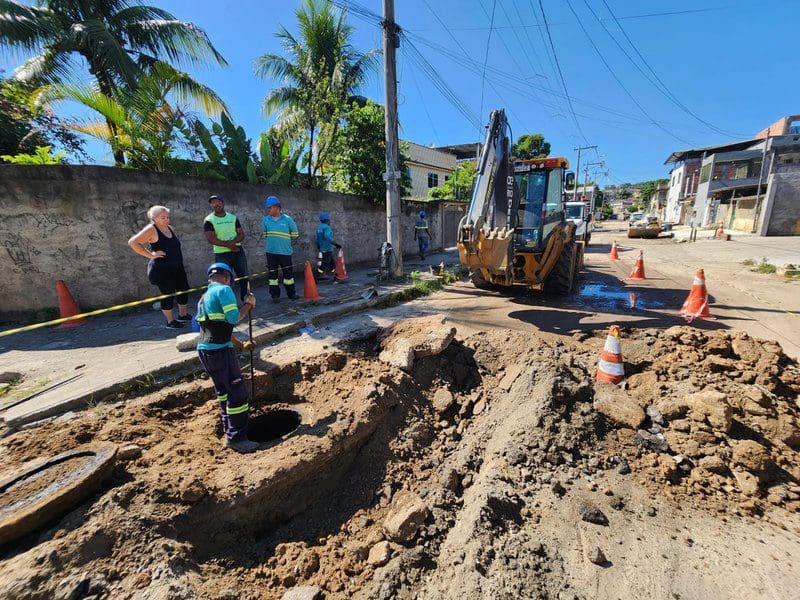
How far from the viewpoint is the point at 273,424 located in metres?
3.54

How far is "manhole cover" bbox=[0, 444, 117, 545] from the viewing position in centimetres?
188

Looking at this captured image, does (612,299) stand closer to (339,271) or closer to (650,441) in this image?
(650,441)

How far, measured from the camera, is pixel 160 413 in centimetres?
321

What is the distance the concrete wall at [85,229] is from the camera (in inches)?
208

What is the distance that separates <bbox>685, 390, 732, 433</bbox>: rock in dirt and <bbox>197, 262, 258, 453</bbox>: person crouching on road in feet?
12.0

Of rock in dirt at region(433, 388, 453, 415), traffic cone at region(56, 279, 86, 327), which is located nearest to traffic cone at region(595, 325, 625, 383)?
rock in dirt at region(433, 388, 453, 415)

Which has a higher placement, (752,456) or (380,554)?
(752,456)

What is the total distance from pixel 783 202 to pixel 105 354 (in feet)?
91.8

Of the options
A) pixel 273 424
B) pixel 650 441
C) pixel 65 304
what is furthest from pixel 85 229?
pixel 650 441

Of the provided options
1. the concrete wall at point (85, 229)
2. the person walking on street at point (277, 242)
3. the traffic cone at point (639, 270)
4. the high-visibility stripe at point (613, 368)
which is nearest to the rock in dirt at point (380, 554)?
the high-visibility stripe at point (613, 368)

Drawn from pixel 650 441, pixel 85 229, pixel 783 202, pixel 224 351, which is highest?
pixel 783 202

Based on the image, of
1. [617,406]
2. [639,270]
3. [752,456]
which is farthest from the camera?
[639,270]

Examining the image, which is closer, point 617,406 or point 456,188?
point 617,406

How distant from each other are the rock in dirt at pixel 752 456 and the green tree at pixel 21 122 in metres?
12.4
